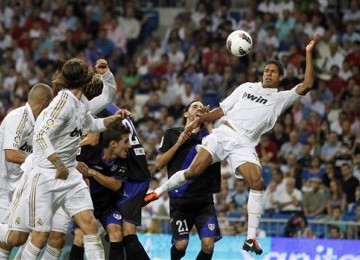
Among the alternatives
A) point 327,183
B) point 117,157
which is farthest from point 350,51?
point 117,157

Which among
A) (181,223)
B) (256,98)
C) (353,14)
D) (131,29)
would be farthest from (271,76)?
(131,29)

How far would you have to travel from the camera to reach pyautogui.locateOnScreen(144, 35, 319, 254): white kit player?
1368cm

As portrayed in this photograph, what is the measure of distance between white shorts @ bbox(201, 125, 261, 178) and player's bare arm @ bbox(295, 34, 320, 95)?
0.91 m

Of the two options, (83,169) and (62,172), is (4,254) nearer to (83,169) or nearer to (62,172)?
(62,172)

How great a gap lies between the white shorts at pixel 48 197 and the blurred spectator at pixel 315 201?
855 centimetres

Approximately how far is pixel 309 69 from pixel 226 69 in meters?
9.78

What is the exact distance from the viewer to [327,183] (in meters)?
20.1

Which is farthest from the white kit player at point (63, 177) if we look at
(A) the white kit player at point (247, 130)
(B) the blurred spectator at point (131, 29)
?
(B) the blurred spectator at point (131, 29)

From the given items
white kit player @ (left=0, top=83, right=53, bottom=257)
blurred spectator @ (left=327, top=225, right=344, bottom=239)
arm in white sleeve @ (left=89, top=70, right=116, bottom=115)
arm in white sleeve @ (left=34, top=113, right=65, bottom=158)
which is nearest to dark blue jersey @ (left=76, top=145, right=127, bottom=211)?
arm in white sleeve @ (left=89, top=70, right=116, bottom=115)

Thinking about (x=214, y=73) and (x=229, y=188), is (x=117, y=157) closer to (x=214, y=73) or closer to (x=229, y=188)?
(x=229, y=188)

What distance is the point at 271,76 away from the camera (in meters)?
14.0

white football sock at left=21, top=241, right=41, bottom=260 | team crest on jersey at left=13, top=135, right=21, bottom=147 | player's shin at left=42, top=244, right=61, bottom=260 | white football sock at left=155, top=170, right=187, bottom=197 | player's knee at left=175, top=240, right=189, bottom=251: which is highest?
team crest on jersey at left=13, top=135, right=21, bottom=147

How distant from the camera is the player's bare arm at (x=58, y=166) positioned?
1148 cm

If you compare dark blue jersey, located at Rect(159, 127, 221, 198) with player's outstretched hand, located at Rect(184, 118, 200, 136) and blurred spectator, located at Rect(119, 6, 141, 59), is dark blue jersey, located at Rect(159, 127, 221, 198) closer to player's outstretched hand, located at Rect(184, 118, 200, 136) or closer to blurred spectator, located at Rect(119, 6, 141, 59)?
player's outstretched hand, located at Rect(184, 118, 200, 136)
